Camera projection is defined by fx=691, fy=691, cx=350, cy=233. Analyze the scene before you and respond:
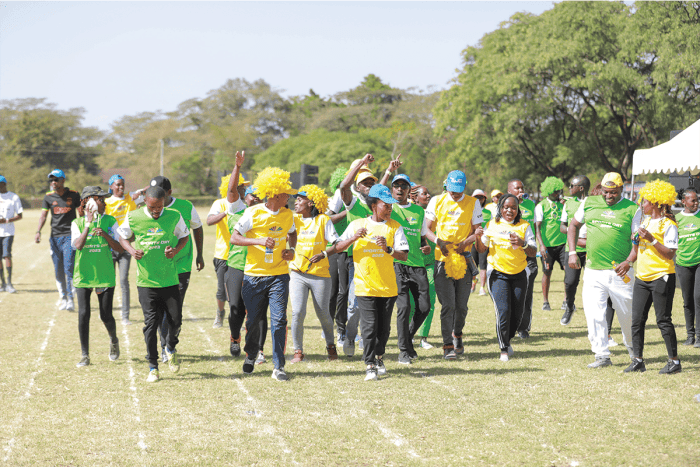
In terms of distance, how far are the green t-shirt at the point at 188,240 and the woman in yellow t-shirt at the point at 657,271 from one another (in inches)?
187

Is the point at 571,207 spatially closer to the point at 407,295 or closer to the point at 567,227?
the point at 567,227

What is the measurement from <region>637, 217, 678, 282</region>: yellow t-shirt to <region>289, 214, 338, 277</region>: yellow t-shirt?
10.7 feet

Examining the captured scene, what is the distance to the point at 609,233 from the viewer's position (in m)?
7.17

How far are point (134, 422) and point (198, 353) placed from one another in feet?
9.15

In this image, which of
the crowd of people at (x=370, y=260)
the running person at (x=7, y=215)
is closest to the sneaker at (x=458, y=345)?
the crowd of people at (x=370, y=260)

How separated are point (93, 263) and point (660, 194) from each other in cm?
601

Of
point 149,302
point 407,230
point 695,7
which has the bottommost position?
point 149,302

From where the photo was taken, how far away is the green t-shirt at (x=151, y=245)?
6836mm

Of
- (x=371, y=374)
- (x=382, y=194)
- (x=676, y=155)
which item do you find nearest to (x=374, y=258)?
(x=382, y=194)

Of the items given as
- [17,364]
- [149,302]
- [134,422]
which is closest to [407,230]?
[149,302]

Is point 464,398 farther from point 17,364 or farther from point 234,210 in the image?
point 17,364

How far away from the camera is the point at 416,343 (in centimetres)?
902

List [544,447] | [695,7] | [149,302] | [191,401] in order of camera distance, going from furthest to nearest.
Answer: [695,7] → [149,302] → [191,401] → [544,447]

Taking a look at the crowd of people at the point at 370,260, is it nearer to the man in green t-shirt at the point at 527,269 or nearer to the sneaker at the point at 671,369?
the sneaker at the point at 671,369
